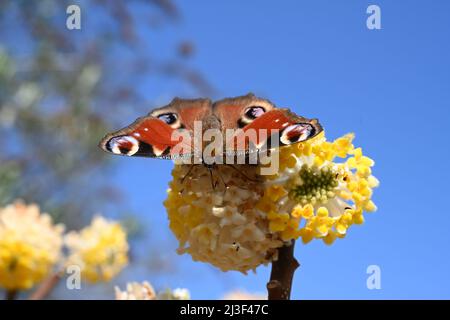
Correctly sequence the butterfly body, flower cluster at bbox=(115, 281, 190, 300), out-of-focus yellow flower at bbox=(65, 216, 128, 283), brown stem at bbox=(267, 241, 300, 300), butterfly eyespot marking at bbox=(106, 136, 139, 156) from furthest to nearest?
out-of-focus yellow flower at bbox=(65, 216, 128, 283)
flower cluster at bbox=(115, 281, 190, 300)
butterfly eyespot marking at bbox=(106, 136, 139, 156)
the butterfly body
brown stem at bbox=(267, 241, 300, 300)

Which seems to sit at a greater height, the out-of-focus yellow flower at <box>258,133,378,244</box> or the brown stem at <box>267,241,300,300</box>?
the out-of-focus yellow flower at <box>258,133,378,244</box>

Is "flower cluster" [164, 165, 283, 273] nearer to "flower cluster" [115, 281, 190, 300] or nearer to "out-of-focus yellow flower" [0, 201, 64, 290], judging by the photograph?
"flower cluster" [115, 281, 190, 300]

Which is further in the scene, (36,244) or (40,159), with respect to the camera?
(40,159)

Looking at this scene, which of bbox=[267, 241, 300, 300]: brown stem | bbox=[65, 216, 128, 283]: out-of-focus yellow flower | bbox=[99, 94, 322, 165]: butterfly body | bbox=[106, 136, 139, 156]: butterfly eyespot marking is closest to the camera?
bbox=[267, 241, 300, 300]: brown stem

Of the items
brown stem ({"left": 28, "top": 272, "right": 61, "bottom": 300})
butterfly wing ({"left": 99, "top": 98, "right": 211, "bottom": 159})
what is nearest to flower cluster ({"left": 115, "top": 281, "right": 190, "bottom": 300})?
brown stem ({"left": 28, "top": 272, "right": 61, "bottom": 300})

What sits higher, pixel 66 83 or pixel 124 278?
pixel 66 83

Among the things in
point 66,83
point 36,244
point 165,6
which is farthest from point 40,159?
point 36,244

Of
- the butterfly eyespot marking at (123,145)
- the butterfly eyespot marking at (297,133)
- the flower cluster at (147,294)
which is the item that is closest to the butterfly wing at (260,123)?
the butterfly eyespot marking at (297,133)
